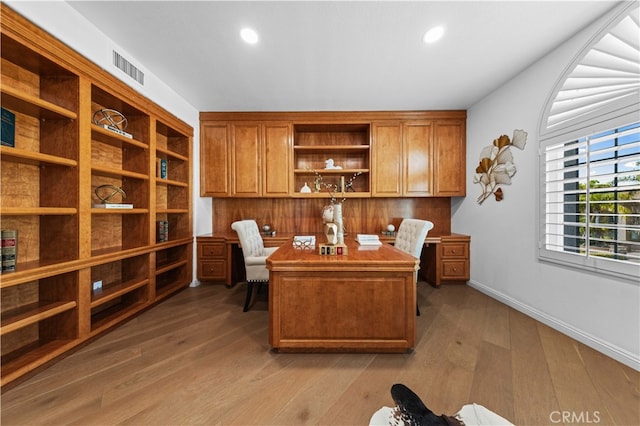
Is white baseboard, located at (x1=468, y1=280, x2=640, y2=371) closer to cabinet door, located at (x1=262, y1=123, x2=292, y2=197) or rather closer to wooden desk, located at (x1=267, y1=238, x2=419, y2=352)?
wooden desk, located at (x1=267, y1=238, x2=419, y2=352)

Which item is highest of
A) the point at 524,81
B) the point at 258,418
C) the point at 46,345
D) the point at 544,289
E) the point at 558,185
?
the point at 524,81

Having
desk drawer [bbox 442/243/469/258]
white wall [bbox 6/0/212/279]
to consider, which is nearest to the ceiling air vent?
white wall [bbox 6/0/212/279]

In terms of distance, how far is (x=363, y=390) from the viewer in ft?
4.66

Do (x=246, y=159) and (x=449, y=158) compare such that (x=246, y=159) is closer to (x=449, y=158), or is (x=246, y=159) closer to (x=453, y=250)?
(x=449, y=158)

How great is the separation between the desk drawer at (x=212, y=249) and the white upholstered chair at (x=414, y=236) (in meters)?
2.51

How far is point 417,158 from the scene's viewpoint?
11.5 ft

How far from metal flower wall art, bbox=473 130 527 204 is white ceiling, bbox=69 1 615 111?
72 cm

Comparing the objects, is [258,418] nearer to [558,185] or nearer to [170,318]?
[170,318]

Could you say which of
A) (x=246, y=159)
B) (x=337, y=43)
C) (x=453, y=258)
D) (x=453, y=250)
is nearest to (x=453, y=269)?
(x=453, y=258)

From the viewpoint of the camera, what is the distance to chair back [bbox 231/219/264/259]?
2504 mm

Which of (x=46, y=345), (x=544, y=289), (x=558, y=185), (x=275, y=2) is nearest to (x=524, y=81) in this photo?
(x=558, y=185)

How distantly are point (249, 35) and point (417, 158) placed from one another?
2.74 meters

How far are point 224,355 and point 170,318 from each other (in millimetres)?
999

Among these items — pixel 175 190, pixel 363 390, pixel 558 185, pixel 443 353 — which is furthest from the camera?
pixel 175 190
